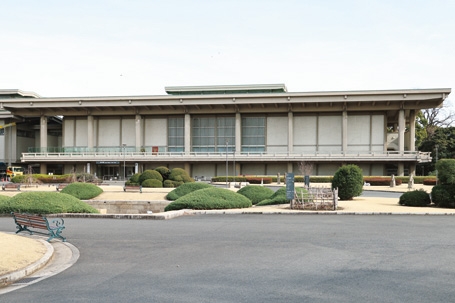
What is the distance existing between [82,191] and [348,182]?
1802 cm

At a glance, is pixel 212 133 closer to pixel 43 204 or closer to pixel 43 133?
pixel 43 133

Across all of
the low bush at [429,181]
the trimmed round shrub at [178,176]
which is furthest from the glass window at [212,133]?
the low bush at [429,181]

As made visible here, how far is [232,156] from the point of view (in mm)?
63312

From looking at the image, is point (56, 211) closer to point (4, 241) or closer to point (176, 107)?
point (4, 241)

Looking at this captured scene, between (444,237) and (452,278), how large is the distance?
18.0ft

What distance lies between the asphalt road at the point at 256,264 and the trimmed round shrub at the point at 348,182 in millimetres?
11172

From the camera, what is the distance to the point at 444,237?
1277 centimetres

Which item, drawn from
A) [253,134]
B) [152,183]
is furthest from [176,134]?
[152,183]

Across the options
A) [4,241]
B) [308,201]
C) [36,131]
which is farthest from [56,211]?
[36,131]

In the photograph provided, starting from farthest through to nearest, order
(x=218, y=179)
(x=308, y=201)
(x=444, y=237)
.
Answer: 1. (x=218, y=179)
2. (x=308, y=201)
3. (x=444, y=237)

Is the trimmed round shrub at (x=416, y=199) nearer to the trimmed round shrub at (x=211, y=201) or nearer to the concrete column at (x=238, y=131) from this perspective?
the trimmed round shrub at (x=211, y=201)

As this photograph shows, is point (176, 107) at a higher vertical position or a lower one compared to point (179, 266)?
higher

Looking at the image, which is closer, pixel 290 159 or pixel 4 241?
pixel 4 241

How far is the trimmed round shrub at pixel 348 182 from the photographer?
2722 centimetres
